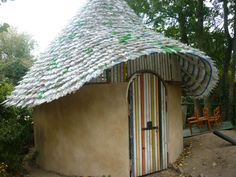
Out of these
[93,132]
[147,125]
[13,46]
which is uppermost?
[13,46]

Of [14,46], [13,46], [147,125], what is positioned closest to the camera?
[147,125]

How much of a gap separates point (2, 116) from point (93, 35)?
4633 mm

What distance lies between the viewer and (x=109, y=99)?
321 inches

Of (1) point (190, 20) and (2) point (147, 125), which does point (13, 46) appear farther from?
(2) point (147, 125)

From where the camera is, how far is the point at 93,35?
891cm

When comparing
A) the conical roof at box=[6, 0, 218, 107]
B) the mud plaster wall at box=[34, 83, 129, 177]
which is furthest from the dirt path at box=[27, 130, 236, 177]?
the conical roof at box=[6, 0, 218, 107]

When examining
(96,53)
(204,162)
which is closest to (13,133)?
(96,53)

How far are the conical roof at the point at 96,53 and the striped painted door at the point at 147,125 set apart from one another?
128cm

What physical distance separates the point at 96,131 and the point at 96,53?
207 cm

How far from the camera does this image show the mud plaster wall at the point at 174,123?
9242 mm

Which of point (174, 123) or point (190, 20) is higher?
point (190, 20)

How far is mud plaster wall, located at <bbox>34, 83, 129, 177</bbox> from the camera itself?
811 centimetres

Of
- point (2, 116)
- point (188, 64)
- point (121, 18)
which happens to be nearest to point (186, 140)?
point (188, 64)

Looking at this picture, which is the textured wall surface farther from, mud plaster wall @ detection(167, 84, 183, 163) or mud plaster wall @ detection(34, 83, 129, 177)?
mud plaster wall @ detection(167, 84, 183, 163)
